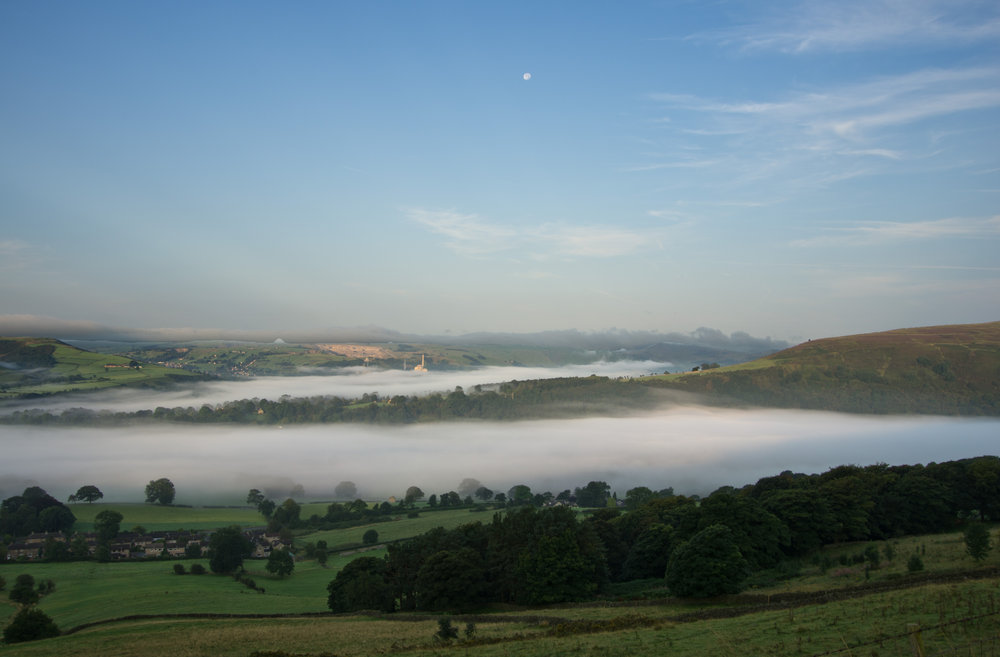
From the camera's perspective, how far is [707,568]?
36.1 meters

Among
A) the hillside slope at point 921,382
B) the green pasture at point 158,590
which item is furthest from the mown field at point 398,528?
the hillside slope at point 921,382

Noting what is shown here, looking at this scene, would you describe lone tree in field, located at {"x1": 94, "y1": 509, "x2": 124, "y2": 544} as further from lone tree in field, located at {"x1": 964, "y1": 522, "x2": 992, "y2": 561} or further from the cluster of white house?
lone tree in field, located at {"x1": 964, "y1": 522, "x2": 992, "y2": 561}

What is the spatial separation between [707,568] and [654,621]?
10621 mm

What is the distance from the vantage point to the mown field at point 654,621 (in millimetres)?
18750

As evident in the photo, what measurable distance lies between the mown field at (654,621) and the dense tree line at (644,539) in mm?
2724

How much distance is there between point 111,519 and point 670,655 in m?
125

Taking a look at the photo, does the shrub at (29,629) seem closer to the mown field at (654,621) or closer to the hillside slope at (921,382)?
the mown field at (654,621)

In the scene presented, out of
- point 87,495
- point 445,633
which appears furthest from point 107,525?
point 445,633

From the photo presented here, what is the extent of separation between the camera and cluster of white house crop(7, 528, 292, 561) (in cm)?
9125

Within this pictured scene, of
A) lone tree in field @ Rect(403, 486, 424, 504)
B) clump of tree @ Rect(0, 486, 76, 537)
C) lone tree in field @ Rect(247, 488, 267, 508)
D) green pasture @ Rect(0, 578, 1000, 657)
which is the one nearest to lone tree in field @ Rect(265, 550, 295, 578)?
green pasture @ Rect(0, 578, 1000, 657)

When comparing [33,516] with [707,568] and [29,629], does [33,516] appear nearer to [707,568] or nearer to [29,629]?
[29,629]

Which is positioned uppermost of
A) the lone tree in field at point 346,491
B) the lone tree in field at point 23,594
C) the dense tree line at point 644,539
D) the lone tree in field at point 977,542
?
the lone tree in field at point 977,542

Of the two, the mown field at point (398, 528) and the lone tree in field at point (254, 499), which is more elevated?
the mown field at point (398, 528)

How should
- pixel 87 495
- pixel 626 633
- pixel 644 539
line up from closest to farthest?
pixel 626 633, pixel 644 539, pixel 87 495
